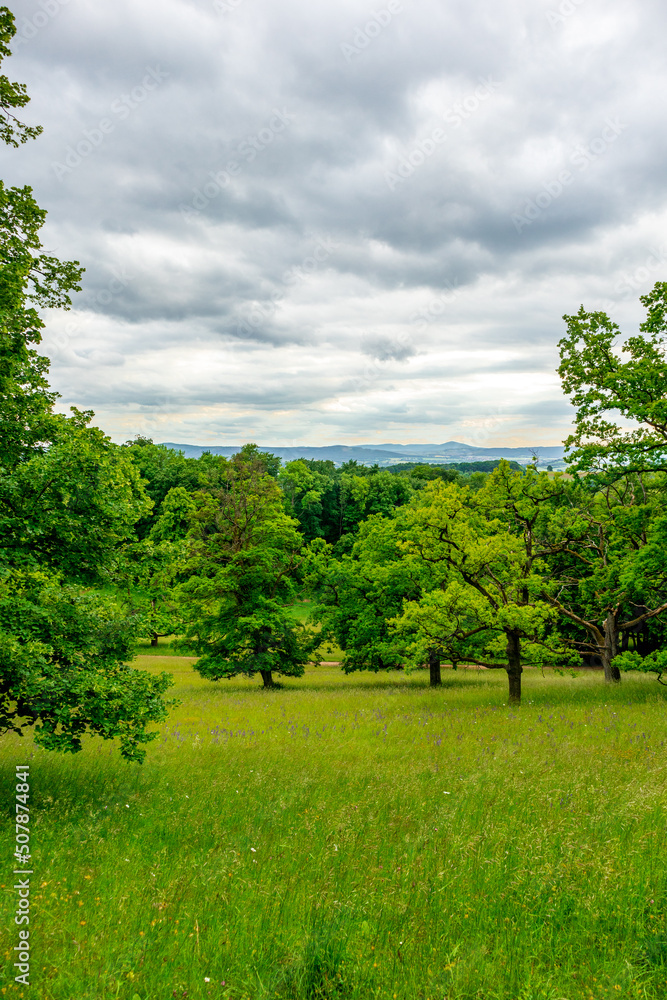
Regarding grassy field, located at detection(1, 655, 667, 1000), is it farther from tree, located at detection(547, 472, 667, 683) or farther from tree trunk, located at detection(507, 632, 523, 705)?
tree trunk, located at detection(507, 632, 523, 705)

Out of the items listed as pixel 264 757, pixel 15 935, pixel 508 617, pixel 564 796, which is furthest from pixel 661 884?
pixel 508 617

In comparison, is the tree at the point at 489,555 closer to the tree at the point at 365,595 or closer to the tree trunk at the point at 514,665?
the tree trunk at the point at 514,665

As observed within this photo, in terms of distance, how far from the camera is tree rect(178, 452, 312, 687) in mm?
24797

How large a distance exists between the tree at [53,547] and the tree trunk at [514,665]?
12.8m

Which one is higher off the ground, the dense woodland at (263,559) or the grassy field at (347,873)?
the dense woodland at (263,559)

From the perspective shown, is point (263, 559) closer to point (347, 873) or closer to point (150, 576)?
point (150, 576)

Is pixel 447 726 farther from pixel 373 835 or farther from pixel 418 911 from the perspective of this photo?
pixel 418 911

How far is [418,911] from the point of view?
4.63 metres

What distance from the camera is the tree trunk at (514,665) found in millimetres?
16844

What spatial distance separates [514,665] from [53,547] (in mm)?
15063

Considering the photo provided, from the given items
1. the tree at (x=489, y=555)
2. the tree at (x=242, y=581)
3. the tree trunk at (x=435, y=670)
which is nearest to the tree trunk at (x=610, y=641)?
the tree at (x=489, y=555)

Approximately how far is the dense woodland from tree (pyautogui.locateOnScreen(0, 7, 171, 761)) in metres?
0.03

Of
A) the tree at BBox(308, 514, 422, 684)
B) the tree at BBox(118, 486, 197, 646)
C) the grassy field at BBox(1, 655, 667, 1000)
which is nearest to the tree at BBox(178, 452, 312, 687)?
the tree at BBox(308, 514, 422, 684)

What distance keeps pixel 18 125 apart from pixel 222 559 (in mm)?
20530
